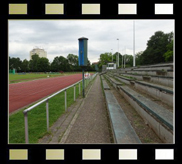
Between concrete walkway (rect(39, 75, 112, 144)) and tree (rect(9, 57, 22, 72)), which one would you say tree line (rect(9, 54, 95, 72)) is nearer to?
tree (rect(9, 57, 22, 72))

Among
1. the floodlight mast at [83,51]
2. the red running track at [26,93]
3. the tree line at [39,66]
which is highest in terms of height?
the tree line at [39,66]

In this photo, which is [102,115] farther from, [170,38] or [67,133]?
[170,38]

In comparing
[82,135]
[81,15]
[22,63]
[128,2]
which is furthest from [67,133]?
[22,63]

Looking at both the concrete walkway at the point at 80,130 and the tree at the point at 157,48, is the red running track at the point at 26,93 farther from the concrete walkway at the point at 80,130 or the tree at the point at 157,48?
the tree at the point at 157,48

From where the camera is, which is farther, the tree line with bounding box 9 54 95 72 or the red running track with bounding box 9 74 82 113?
the tree line with bounding box 9 54 95 72

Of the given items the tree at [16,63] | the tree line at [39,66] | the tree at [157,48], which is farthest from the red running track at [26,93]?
the tree at [16,63]

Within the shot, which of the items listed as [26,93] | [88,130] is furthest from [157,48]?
[88,130]

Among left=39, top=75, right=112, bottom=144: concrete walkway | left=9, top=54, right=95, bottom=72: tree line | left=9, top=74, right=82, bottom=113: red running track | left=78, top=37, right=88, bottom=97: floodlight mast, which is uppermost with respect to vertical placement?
left=9, top=54, right=95, bottom=72: tree line

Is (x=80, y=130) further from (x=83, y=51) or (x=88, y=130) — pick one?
(x=83, y=51)

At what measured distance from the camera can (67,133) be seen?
137 inches

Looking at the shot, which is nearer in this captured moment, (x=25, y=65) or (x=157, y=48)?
(x=157, y=48)

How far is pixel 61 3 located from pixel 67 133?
2.82m

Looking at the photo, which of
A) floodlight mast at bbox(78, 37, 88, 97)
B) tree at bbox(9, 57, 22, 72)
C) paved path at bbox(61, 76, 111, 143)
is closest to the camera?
paved path at bbox(61, 76, 111, 143)

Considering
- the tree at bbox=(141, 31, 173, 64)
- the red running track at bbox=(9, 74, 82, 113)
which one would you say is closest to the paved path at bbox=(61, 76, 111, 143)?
the red running track at bbox=(9, 74, 82, 113)
